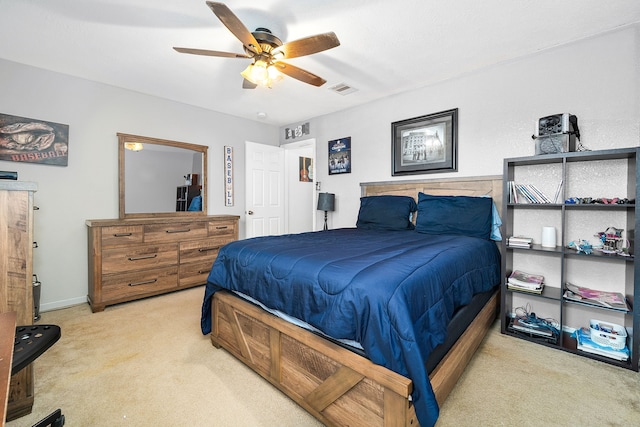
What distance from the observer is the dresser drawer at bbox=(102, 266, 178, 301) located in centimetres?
287

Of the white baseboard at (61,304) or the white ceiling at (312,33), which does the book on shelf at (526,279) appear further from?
the white baseboard at (61,304)

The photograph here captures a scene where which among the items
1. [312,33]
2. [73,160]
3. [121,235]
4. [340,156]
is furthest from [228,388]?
[340,156]

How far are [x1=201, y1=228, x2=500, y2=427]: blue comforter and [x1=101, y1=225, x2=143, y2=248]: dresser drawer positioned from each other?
1507mm

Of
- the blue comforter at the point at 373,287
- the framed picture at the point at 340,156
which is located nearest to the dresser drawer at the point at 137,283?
the blue comforter at the point at 373,287

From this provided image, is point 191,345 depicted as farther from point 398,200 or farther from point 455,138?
point 455,138

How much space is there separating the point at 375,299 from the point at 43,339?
138 centimetres

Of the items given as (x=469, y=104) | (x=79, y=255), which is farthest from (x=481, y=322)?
(x=79, y=255)

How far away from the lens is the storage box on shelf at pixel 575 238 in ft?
6.56

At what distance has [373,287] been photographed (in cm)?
→ 118

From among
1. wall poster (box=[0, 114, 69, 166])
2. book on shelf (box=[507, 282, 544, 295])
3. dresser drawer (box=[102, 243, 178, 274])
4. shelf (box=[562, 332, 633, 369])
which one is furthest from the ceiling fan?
shelf (box=[562, 332, 633, 369])

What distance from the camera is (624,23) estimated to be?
2.08 meters

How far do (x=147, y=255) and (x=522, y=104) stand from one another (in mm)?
4122

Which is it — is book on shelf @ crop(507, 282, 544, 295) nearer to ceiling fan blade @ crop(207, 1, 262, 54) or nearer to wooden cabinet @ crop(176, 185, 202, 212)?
ceiling fan blade @ crop(207, 1, 262, 54)

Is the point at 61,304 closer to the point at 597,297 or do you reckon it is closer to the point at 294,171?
the point at 294,171
